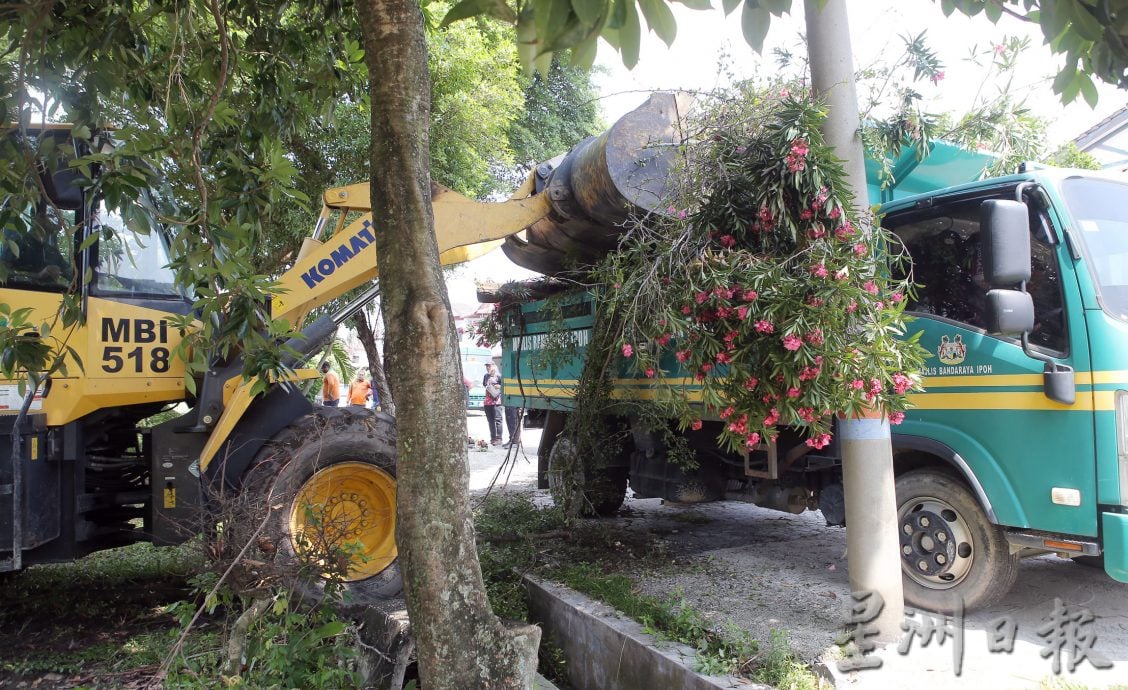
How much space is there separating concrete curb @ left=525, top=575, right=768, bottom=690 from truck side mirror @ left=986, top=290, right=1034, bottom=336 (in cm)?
212

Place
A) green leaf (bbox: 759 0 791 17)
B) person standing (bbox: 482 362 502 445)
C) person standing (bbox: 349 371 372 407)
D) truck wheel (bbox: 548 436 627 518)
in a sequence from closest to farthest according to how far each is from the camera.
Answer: green leaf (bbox: 759 0 791 17) < truck wheel (bbox: 548 436 627 518) < person standing (bbox: 349 371 372 407) < person standing (bbox: 482 362 502 445)

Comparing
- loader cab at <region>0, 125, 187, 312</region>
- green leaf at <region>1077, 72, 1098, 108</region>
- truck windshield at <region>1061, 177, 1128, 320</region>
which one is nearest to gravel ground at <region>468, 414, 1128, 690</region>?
truck windshield at <region>1061, 177, 1128, 320</region>

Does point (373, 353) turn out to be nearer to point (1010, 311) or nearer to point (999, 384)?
point (999, 384)

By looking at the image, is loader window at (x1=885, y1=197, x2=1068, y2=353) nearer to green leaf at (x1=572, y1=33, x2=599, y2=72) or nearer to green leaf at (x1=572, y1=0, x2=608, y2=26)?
green leaf at (x1=572, y1=33, x2=599, y2=72)

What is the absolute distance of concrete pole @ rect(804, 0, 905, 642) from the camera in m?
3.74

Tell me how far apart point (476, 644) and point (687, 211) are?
8.71 ft

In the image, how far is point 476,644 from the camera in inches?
97.0

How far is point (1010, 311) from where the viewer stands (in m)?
3.73

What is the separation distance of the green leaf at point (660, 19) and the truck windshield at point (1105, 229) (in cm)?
317

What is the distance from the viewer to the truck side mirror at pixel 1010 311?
373 centimetres

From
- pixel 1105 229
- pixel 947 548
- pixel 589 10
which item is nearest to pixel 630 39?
pixel 589 10

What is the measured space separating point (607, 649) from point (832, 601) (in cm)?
136

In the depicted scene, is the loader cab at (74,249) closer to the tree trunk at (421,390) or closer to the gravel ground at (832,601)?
the tree trunk at (421,390)

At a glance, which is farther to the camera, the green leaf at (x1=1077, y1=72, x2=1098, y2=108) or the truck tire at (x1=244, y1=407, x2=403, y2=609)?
the truck tire at (x1=244, y1=407, x2=403, y2=609)
